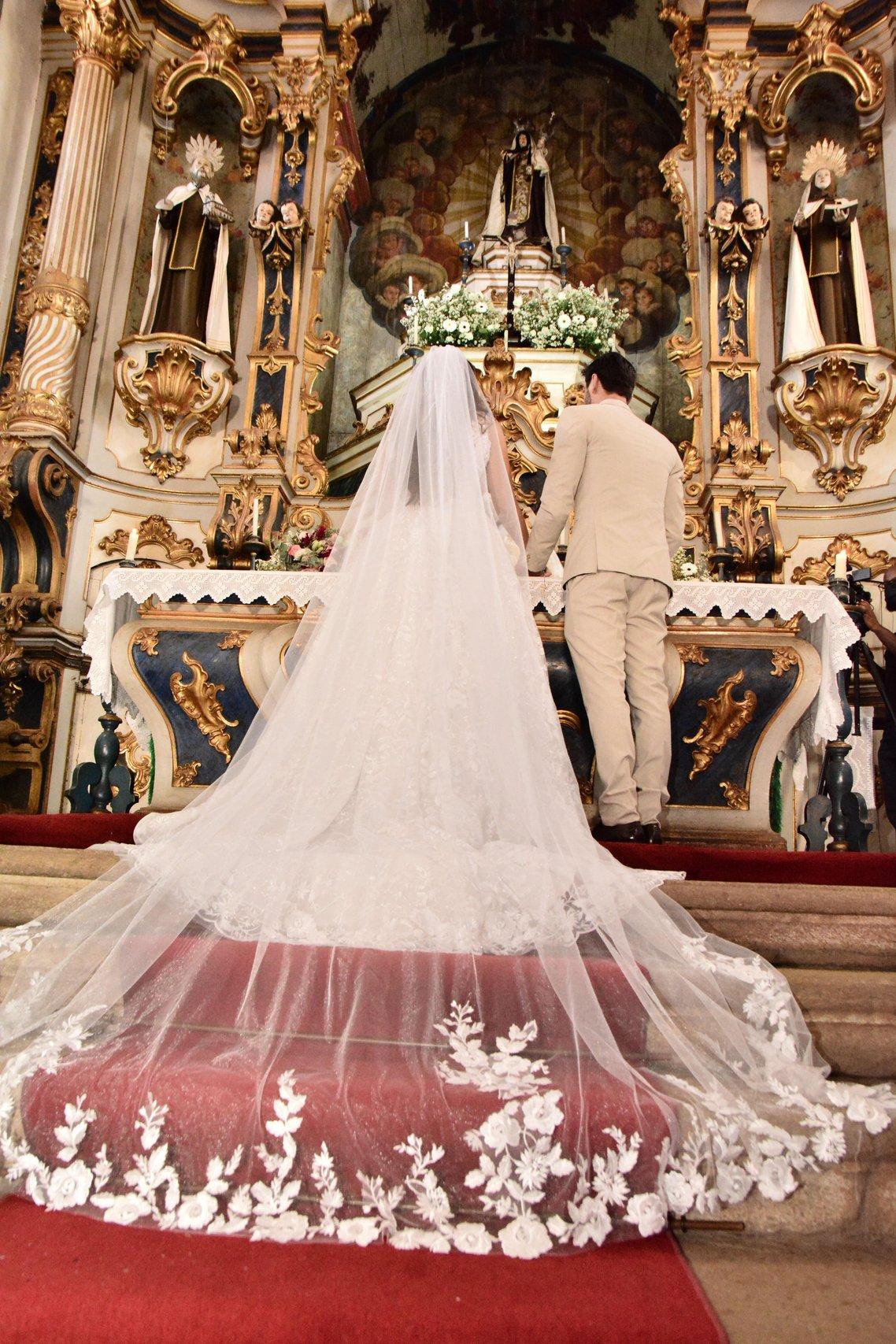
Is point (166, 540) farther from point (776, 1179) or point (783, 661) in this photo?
point (776, 1179)

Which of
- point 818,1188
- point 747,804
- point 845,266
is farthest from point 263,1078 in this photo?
point 845,266

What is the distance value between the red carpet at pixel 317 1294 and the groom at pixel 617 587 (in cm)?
208

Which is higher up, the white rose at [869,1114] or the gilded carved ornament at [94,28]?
the gilded carved ornament at [94,28]

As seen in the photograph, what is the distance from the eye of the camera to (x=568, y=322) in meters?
6.84

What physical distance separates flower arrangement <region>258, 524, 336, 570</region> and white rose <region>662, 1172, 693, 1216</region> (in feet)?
11.9

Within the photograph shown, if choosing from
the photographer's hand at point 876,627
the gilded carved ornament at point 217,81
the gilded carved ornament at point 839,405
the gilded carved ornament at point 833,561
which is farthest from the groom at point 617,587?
the gilded carved ornament at point 217,81

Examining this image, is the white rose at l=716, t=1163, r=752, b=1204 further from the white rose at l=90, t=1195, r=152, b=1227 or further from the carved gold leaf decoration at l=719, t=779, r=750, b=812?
the carved gold leaf decoration at l=719, t=779, r=750, b=812

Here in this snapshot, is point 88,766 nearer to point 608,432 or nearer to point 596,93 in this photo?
point 608,432

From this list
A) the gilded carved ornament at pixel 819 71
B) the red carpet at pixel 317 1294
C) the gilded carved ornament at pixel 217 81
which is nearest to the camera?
the red carpet at pixel 317 1294

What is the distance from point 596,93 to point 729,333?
3.84m

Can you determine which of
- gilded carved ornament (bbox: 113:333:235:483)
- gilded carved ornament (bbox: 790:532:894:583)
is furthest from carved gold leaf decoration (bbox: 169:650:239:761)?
gilded carved ornament (bbox: 790:532:894:583)

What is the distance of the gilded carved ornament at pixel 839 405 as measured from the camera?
6.64 meters

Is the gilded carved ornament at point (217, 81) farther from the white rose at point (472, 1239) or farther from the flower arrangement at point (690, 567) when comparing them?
the white rose at point (472, 1239)

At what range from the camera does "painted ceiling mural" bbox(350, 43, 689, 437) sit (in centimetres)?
874
